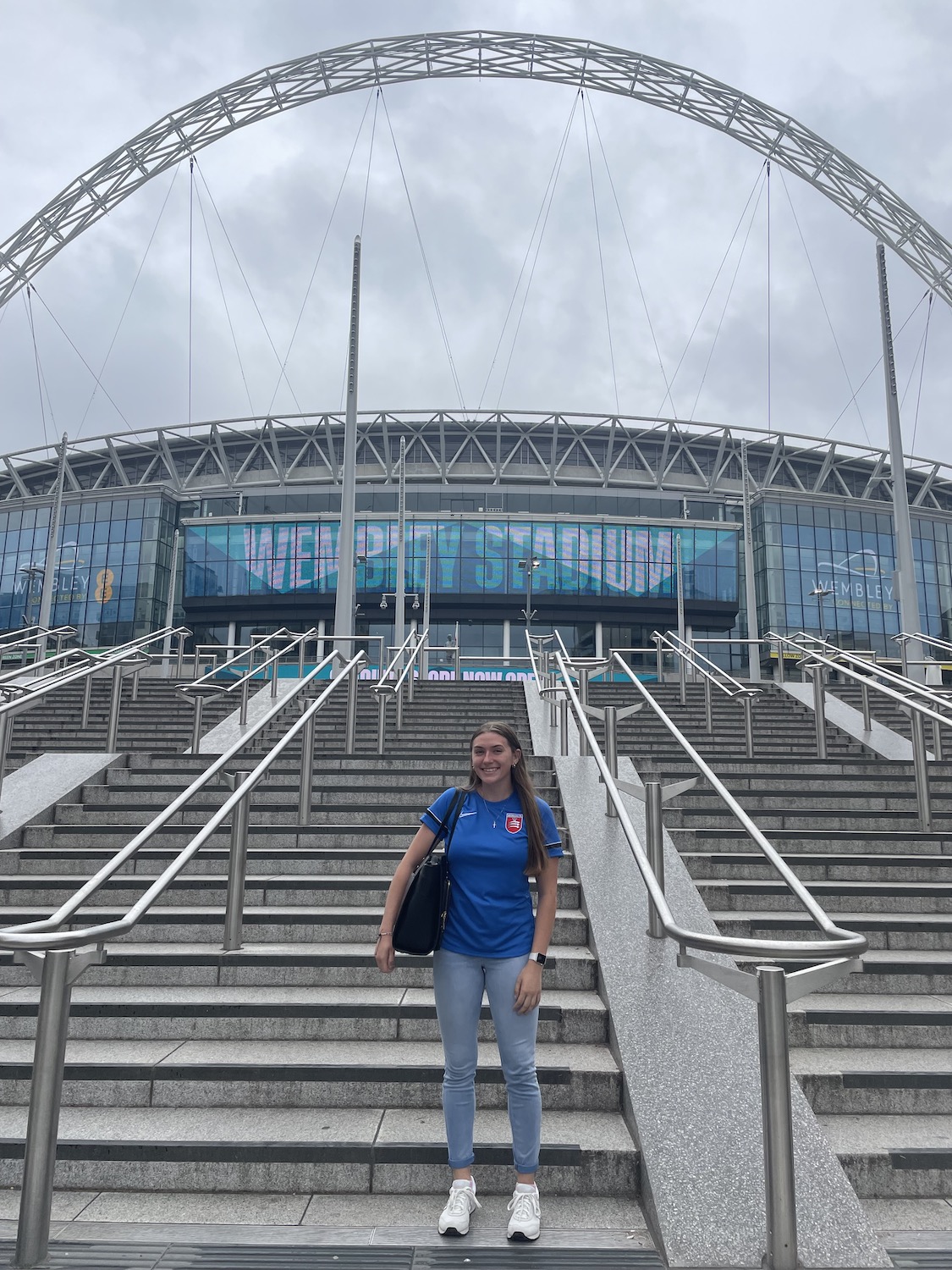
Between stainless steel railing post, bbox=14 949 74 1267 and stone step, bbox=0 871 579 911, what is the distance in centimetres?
270

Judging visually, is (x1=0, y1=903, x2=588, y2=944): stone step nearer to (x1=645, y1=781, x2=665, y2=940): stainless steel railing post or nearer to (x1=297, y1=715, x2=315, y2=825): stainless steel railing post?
(x1=645, y1=781, x2=665, y2=940): stainless steel railing post

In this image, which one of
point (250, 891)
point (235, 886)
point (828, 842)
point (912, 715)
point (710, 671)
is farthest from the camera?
point (710, 671)

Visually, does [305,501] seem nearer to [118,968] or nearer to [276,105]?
[276,105]

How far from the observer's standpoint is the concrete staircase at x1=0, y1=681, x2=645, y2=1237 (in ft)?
11.2

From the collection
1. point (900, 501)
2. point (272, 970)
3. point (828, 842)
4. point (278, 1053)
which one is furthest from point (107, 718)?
point (900, 501)

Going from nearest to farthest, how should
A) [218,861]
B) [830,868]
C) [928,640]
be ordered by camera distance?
[218,861]
[830,868]
[928,640]

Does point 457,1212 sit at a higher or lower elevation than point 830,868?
lower

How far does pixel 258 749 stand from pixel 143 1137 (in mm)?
6004

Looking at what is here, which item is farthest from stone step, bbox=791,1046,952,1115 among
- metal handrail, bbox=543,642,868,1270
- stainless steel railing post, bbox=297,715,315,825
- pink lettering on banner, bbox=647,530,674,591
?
pink lettering on banner, bbox=647,530,674,591

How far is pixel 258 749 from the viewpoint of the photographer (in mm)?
9398

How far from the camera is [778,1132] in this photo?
9.19ft

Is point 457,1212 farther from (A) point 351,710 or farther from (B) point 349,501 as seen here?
(B) point 349,501

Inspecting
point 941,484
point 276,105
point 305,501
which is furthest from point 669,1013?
point 941,484

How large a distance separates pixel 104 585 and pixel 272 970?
54035 mm
